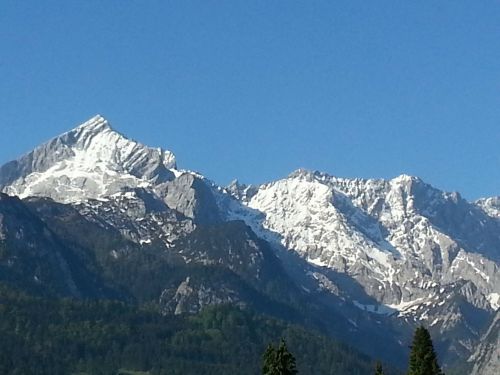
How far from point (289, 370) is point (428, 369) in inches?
587

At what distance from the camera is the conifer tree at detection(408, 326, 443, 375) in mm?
111062

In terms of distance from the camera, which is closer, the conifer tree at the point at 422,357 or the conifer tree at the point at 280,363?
the conifer tree at the point at 280,363

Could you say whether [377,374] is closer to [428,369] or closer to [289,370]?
[428,369]

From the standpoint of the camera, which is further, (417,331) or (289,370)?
(417,331)

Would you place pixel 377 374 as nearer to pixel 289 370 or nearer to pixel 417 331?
pixel 417 331

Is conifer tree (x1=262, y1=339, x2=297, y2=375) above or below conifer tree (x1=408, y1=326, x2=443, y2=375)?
below

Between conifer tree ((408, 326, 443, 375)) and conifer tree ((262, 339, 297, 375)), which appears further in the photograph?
conifer tree ((408, 326, 443, 375))

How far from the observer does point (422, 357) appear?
4385 inches

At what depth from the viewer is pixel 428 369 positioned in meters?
111

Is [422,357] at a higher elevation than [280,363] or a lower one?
higher

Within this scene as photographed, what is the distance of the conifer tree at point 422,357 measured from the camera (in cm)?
11106

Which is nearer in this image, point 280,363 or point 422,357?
point 280,363

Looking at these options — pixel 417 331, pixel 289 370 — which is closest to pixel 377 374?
pixel 417 331

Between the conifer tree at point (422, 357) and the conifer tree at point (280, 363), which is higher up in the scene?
the conifer tree at point (422, 357)
